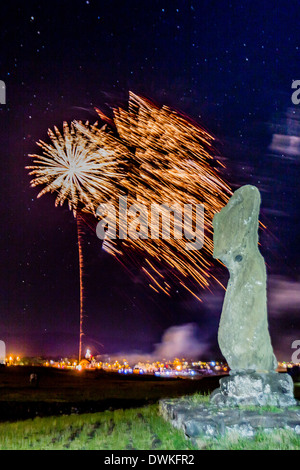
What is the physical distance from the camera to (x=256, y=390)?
11070 mm

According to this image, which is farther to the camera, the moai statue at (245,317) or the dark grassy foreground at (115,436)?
the moai statue at (245,317)

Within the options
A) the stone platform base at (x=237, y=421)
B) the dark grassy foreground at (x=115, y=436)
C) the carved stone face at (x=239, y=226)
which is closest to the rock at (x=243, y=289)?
the carved stone face at (x=239, y=226)

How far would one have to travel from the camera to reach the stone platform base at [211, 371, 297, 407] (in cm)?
1099

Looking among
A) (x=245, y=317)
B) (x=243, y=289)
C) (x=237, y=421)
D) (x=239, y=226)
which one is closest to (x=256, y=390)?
(x=245, y=317)

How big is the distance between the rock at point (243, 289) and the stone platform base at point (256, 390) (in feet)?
1.40

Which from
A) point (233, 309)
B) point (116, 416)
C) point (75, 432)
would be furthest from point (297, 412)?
point (116, 416)

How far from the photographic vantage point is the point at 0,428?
13.1 meters

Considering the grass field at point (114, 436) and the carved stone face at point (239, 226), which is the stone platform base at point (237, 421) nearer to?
the grass field at point (114, 436)

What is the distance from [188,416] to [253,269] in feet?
14.6

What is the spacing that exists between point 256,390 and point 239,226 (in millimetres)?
4420

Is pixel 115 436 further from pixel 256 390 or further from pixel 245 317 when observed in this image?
pixel 245 317

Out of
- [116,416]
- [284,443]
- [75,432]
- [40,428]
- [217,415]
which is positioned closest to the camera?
[284,443]

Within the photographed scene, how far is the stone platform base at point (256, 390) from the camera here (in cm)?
1099
